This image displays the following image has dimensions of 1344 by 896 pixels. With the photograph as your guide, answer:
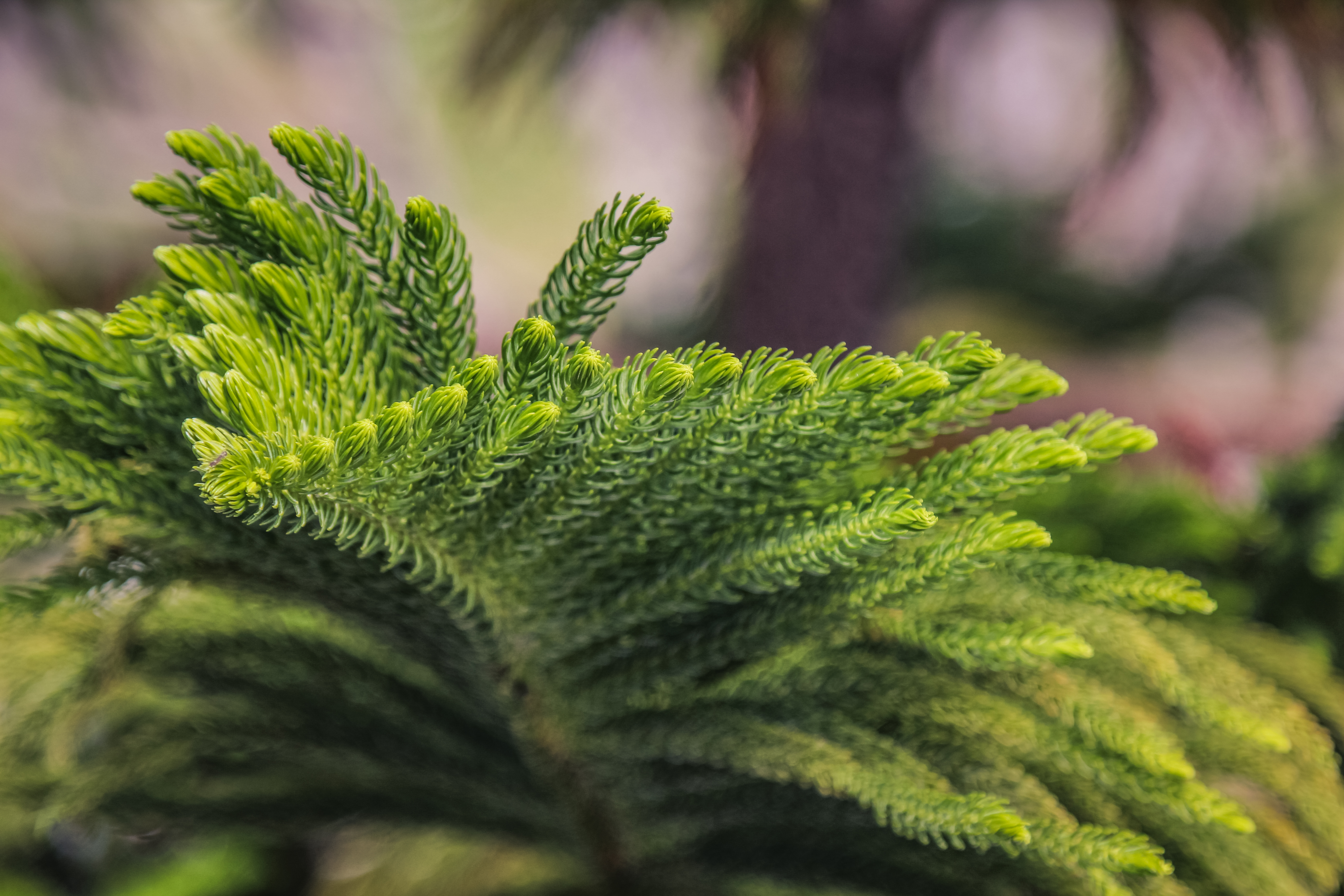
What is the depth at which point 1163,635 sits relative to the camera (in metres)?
0.50

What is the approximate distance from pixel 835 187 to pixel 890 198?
0.07 m

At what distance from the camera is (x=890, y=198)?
96cm

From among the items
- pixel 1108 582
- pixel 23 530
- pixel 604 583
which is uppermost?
pixel 1108 582

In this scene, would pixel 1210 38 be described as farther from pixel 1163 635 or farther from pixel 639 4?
pixel 1163 635

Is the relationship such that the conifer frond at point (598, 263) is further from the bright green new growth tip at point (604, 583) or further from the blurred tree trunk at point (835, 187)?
the blurred tree trunk at point (835, 187)

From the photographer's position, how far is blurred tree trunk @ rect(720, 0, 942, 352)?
0.90 metres

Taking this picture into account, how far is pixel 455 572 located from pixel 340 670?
9.1 inches

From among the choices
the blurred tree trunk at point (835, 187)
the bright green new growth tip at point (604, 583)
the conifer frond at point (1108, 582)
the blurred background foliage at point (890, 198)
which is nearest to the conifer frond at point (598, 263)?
the bright green new growth tip at point (604, 583)

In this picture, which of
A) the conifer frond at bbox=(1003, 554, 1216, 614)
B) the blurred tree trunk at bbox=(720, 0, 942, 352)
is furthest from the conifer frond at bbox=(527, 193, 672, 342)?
the blurred tree trunk at bbox=(720, 0, 942, 352)

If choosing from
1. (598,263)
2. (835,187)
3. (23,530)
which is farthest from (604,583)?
(835,187)

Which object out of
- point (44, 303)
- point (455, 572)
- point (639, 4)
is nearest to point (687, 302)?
point (639, 4)

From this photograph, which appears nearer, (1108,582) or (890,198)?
(1108,582)

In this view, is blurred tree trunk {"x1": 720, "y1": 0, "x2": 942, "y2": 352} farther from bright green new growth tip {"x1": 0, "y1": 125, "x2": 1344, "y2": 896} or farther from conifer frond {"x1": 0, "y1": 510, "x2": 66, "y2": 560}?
conifer frond {"x1": 0, "y1": 510, "x2": 66, "y2": 560}

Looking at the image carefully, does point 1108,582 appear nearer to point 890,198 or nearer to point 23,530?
point 23,530
